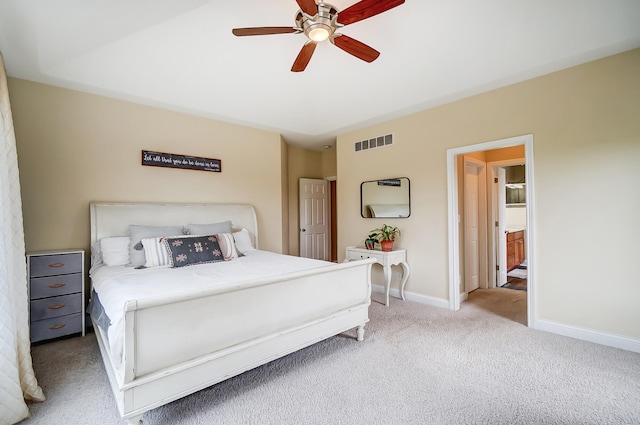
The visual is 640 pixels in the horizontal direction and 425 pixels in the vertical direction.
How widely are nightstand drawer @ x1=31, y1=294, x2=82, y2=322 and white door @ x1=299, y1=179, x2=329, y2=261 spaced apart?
356 cm

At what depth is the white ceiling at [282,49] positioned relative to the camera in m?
2.26

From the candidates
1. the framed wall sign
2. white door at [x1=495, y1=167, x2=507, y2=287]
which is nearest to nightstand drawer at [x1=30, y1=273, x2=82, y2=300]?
Result: the framed wall sign

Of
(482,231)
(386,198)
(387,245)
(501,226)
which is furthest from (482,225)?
(387,245)

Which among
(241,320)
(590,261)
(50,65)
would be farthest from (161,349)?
(590,261)

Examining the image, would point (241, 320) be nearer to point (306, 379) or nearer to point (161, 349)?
point (161, 349)

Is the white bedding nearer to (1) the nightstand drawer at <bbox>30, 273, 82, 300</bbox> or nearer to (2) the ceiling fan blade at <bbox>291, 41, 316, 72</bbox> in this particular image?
(1) the nightstand drawer at <bbox>30, 273, 82, 300</bbox>

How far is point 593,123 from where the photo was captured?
2629mm

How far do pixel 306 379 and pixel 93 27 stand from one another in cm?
334

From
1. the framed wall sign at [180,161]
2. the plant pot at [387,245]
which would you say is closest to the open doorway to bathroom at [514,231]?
the plant pot at [387,245]

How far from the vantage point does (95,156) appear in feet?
10.8

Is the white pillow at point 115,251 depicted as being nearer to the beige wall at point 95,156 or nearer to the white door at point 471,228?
the beige wall at point 95,156

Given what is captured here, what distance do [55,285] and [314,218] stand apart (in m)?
4.10

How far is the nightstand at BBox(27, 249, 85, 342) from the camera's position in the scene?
2.65 m

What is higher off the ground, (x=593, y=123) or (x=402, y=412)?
(x=593, y=123)
